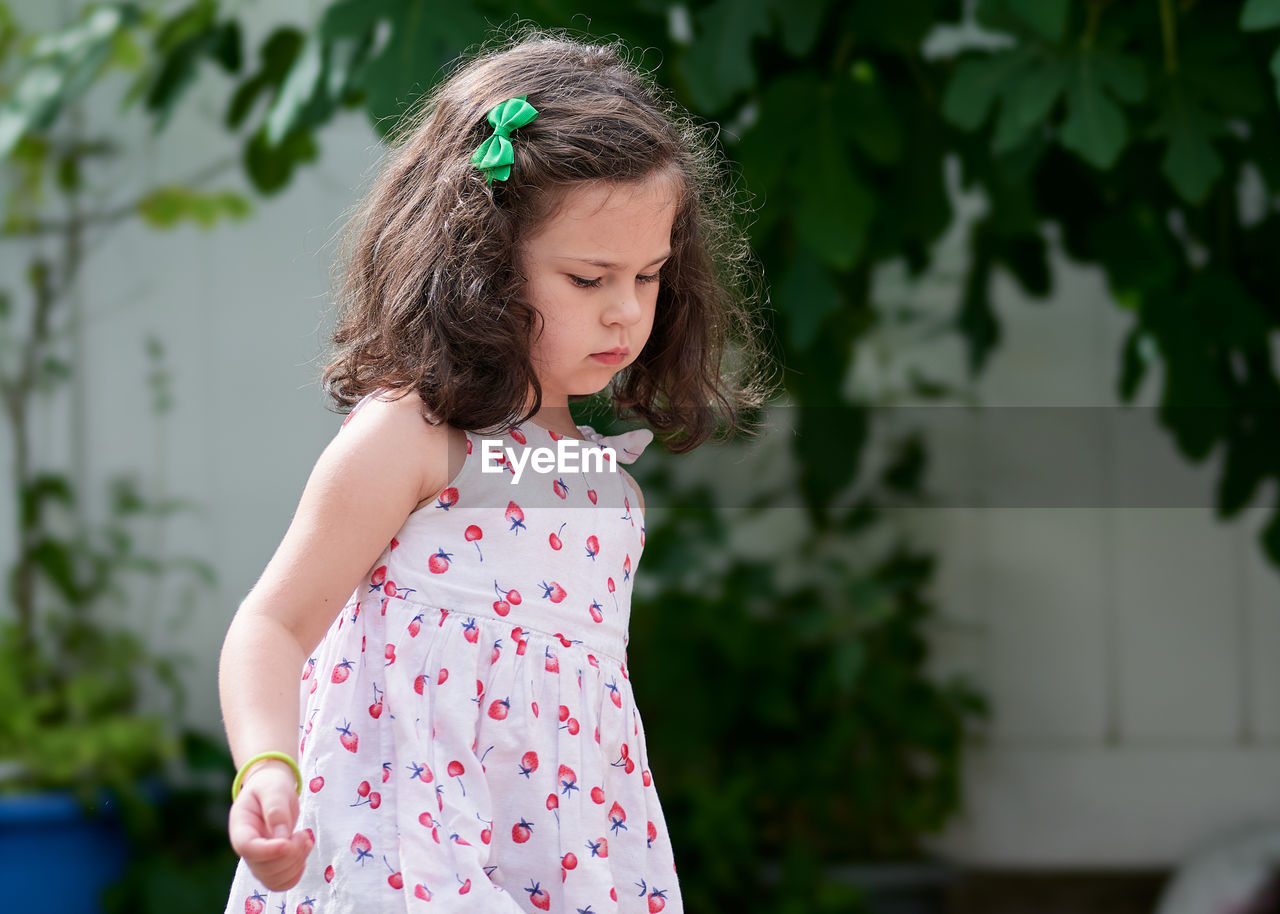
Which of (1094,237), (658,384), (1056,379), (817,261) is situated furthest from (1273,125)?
(658,384)

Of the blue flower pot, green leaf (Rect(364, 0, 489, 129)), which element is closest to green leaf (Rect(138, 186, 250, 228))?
the blue flower pot

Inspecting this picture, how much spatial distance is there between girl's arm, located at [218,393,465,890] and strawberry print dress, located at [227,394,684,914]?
0.04 m

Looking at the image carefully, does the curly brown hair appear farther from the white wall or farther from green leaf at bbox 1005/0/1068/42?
the white wall

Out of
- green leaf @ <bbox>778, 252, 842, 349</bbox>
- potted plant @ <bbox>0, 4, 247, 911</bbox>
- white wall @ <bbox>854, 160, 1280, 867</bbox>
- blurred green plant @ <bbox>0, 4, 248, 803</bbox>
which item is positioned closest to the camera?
green leaf @ <bbox>778, 252, 842, 349</bbox>

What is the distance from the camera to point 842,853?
2725 millimetres

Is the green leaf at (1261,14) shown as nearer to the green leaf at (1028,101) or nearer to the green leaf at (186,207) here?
the green leaf at (1028,101)

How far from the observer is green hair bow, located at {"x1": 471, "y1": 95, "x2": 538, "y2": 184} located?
1.02 meters

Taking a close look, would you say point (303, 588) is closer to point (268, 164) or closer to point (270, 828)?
point (270, 828)

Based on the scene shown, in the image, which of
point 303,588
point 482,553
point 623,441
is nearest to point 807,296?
point 623,441

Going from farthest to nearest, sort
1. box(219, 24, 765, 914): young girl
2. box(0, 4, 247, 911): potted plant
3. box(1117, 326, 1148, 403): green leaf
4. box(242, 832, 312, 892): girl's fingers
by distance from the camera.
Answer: box(0, 4, 247, 911): potted plant, box(1117, 326, 1148, 403): green leaf, box(219, 24, 765, 914): young girl, box(242, 832, 312, 892): girl's fingers

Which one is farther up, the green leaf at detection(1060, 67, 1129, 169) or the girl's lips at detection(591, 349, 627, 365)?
the green leaf at detection(1060, 67, 1129, 169)

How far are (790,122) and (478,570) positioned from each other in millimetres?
1040

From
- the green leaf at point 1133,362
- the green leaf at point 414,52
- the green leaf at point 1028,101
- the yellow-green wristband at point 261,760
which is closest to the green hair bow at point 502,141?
the yellow-green wristband at point 261,760

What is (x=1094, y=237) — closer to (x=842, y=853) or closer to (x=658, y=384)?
(x=658, y=384)
